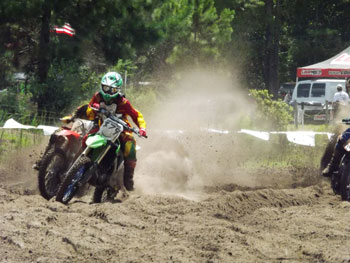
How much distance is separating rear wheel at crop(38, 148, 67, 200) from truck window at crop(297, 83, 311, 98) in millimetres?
28386

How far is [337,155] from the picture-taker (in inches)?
488

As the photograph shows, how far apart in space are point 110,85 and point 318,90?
27758mm

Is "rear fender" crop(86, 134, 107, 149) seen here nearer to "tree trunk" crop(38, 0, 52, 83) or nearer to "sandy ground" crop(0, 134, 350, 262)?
"sandy ground" crop(0, 134, 350, 262)

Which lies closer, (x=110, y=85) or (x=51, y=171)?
(x=51, y=171)

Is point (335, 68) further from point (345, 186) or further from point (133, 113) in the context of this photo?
point (133, 113)

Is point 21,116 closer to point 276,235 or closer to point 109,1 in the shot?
point 109,1

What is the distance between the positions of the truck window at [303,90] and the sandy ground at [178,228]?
25927mm

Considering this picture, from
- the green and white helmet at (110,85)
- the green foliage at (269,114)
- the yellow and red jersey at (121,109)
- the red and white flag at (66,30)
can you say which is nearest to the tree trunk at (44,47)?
the red and white flag at (66,30)

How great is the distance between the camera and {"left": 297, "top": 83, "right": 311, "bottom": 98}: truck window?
38.6 m

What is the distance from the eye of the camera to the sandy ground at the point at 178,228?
730 cm

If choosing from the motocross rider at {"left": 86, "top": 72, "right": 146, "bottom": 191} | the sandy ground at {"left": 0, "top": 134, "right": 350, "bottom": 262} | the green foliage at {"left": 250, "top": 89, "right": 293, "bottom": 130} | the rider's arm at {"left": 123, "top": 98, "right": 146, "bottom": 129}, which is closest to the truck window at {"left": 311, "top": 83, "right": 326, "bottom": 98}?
the green foliage at {"left": 250, "top": 89, "right": 293, "bottom": 130}

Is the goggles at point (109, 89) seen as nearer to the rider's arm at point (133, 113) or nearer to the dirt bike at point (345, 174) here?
the rider's arm at point (133, 113)

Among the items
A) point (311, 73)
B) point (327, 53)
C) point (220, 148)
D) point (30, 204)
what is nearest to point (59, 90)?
point (220, 148)

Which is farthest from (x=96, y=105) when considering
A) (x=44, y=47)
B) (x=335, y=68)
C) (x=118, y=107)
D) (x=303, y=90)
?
(x=303, y=90)
